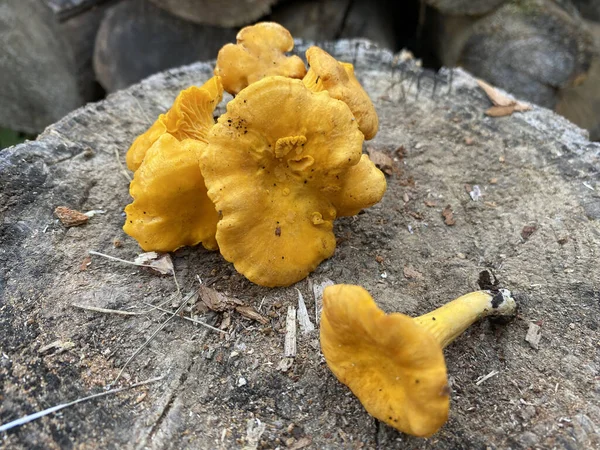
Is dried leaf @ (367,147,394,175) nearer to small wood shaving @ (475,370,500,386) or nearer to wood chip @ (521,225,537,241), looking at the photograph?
wood chip @ (521,225,537,241)

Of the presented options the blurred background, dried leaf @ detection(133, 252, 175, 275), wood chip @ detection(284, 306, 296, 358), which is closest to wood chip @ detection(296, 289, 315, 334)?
wood chip @ detection(284, 306, 296, 358)

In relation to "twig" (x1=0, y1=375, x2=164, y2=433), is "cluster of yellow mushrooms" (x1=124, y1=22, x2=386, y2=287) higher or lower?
higher

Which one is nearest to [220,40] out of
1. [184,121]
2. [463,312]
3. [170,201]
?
[184,121]

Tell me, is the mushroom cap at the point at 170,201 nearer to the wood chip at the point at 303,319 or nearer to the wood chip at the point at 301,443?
the wood chip at the point at 303,319

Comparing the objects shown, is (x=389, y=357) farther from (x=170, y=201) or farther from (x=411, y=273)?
(x=170, y=201)

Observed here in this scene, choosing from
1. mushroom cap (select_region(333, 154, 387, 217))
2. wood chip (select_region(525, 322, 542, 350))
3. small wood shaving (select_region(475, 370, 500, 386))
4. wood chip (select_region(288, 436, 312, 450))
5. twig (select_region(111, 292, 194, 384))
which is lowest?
Result: small wood shaving (select_region(475, 370, 500, 386))

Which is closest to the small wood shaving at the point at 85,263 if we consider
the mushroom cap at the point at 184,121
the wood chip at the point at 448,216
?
the mushroom cap at the point at 184,121

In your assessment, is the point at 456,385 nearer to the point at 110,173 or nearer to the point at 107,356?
the point at 107,356

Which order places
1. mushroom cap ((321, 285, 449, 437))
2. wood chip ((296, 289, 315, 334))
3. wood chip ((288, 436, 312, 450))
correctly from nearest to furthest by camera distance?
mushroom cap ((321, 285, 449, 437))
wood chip ((288, 436, 312, 450))
wood chip ((296, 289, 315, 334))
